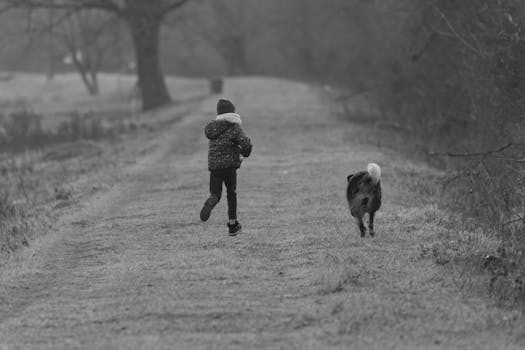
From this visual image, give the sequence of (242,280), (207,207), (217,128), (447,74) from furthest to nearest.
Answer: (447,74) < (207,207) < (217,128) < (242,280)

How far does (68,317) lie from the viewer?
797 cm

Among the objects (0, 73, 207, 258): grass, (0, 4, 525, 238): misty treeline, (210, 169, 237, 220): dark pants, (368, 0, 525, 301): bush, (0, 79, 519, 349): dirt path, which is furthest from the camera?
(0, 73, 207, 258): grass

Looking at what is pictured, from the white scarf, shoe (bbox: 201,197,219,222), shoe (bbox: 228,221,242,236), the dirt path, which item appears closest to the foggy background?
the dirt path

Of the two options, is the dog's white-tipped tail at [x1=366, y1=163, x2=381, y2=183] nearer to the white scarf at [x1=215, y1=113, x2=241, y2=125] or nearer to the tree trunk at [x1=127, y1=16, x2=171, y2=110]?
the white scarf at [x1=215, y1=113, x2=241, y2=125]

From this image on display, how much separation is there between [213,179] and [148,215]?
2371 millimetres

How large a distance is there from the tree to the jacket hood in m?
20.1

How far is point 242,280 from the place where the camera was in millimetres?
8852

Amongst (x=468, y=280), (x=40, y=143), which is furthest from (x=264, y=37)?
(x=468, y=280)

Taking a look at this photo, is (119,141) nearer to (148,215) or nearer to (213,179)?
(148,215)

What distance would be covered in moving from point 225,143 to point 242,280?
2610 millimetres

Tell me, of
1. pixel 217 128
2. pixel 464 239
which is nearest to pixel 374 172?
pixel 464 239

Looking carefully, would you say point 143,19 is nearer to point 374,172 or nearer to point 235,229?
point 235,229

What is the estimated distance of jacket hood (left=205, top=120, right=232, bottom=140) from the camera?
36.0 feet

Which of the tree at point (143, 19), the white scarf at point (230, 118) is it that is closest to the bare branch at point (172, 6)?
the tree at point (143, 19)
